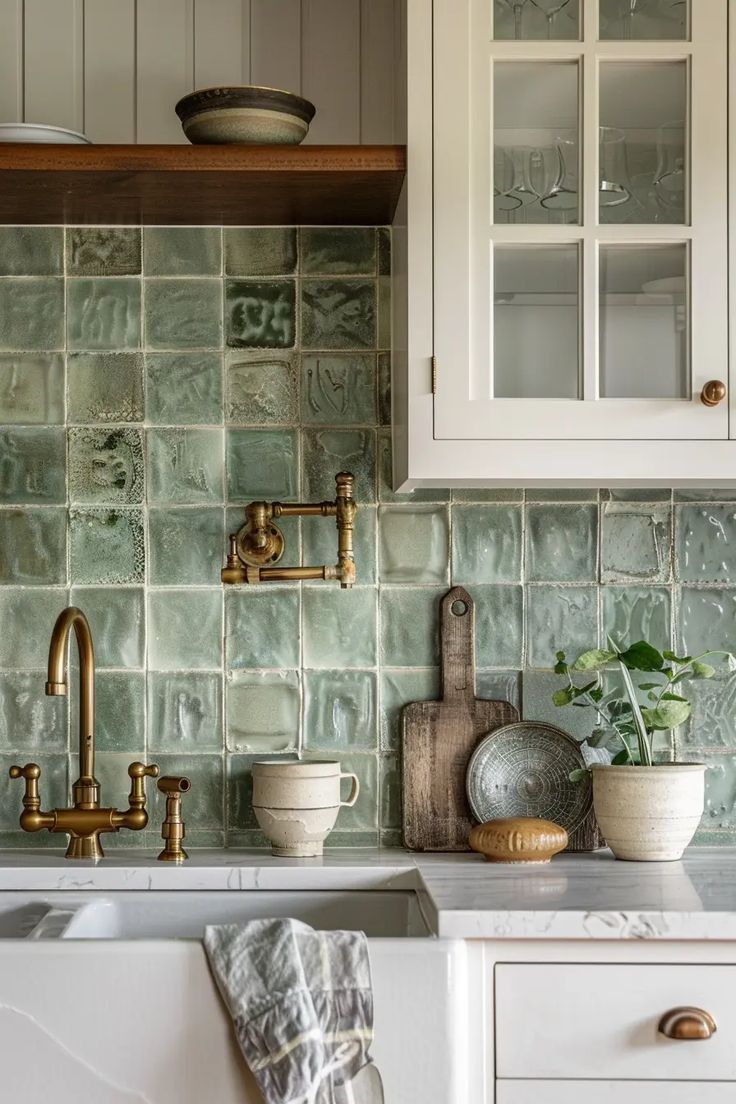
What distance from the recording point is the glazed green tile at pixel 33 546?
2.06 metres

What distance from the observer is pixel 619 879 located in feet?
5.60

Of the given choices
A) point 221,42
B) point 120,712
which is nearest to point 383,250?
point 221,42

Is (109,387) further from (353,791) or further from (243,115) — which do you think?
(353,791)

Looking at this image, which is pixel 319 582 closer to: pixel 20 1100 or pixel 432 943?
pixel 432 943

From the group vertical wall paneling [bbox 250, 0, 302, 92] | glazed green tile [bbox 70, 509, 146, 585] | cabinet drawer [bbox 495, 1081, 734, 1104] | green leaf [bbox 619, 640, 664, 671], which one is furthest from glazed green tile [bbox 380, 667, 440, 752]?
vertical wall paneling [bbox 250, 0, 302, 92]

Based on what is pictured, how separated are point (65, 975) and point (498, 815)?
32.1 inches

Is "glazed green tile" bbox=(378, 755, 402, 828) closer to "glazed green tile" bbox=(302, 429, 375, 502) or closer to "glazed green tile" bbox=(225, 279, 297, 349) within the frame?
"glazed green tile" bbox=(302, 429, 375, 502)

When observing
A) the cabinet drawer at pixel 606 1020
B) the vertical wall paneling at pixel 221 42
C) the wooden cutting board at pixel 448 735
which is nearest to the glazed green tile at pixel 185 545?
the wooden cutting board at pixel 448 735

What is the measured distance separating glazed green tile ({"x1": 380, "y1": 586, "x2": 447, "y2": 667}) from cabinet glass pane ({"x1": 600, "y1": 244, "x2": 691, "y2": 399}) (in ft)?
1.61

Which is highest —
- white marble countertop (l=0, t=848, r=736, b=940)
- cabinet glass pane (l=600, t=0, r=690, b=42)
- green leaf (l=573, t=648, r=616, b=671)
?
cabinet glass pane (l=600, t=0, r=690, b=42)

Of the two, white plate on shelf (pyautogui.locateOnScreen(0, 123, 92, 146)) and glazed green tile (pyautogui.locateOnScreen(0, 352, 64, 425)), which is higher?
white plate on shelf (pyautogui.locateOnScreen(0, 123, 92, 146))

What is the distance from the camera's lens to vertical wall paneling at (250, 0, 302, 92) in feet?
6.84

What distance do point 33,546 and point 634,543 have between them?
1.00 metres

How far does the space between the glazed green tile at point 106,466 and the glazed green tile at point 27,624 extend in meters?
0.17
